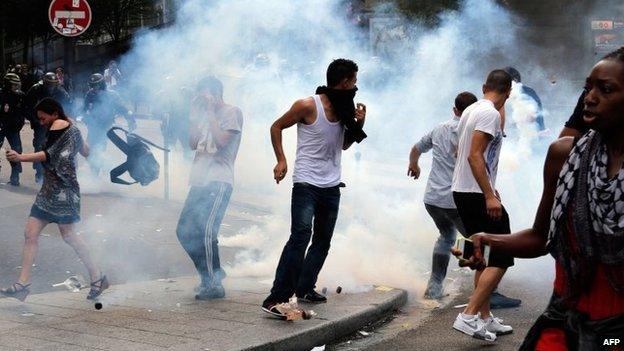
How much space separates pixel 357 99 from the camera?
13.8 m

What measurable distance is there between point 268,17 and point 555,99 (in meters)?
15.2

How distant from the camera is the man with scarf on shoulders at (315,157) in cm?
665

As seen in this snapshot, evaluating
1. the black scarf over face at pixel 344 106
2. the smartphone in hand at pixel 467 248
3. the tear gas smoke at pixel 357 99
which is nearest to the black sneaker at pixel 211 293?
the tear gas smoke at pixel 357 99

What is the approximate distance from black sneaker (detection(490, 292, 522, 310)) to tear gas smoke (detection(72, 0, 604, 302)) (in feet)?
2.24

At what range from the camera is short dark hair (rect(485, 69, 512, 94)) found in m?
6.73

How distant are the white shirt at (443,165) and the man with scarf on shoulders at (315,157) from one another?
36.2 inches

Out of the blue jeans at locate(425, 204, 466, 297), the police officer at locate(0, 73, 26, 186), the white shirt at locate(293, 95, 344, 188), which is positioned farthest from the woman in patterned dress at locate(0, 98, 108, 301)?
the police officer at locate(0, 73, 26, 186)

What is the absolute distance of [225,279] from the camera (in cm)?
807

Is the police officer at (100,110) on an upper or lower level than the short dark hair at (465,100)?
lower

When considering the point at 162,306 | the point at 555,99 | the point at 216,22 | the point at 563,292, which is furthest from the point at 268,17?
the point at 555,99

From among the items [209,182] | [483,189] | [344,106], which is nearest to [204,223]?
[209,182]

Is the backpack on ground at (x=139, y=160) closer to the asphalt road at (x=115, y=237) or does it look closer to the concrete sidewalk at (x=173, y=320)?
the asphalt road at (x=115, y=237)

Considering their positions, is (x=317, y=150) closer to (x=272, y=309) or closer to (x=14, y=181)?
(x=272, y=309)

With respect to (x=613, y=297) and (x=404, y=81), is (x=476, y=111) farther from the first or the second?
(x=404, y=81)
